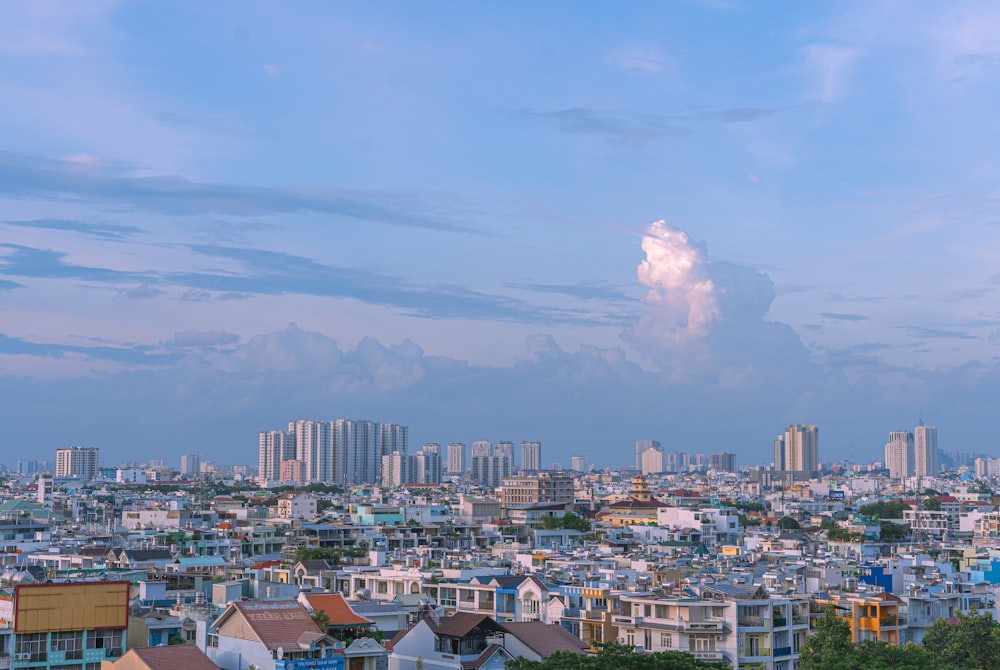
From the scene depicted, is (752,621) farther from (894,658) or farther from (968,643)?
(968,643)

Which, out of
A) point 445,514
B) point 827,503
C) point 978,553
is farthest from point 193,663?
point 827,503

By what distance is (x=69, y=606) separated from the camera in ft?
61.1

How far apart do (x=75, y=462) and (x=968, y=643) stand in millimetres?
136163

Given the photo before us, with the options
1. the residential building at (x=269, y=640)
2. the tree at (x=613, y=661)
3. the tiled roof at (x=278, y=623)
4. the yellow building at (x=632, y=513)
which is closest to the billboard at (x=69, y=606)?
the residential building at (x=269, y=640)

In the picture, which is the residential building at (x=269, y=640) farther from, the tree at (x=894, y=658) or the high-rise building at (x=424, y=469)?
the high-rise building at (x=424, y=469)

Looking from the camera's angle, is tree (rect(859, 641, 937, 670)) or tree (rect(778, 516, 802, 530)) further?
tree (rect(778, 516, 802, 530))

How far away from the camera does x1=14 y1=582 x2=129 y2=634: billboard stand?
720 inches

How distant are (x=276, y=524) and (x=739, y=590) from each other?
4000 centimetres

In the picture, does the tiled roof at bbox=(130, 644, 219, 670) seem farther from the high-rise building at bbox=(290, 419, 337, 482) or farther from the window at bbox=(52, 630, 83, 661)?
the high-rise building at bbox=(290, 419, 337, 482)

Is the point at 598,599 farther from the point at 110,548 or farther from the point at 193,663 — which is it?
the point at 110,548

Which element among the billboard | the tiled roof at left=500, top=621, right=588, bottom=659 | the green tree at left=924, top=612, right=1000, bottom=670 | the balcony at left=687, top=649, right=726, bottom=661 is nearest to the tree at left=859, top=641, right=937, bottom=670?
the green tree at left=924, top=612, right=1000, bottom=670

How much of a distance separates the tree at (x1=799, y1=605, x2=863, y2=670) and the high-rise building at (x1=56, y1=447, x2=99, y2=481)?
5252 inches

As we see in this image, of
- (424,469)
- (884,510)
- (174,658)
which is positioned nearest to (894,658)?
(174,658)

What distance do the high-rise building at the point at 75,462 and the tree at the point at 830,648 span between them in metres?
133
